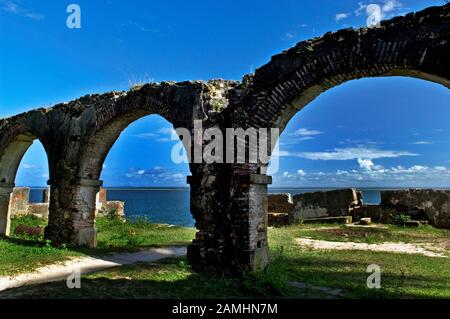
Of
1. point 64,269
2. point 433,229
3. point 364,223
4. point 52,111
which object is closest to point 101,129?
point 52,111

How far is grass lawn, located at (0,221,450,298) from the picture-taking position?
583 cm

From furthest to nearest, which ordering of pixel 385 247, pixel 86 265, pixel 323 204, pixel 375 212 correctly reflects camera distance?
pixel 323 204 < pixel 375 212 < pixel 385 247 < pixel 86 265

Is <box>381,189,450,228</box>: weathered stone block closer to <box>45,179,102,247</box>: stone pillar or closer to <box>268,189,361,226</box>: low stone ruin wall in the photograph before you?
<box>268,189,361,226</box>: low stone ruin wall

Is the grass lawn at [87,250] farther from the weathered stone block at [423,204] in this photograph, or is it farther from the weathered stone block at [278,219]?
the weathered stone block at [423,204]

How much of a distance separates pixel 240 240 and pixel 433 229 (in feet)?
32.7

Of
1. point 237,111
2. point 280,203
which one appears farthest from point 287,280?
point 280,203

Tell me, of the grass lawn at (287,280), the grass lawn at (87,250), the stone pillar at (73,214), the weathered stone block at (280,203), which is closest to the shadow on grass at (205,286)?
the grass lawn at (287,280)

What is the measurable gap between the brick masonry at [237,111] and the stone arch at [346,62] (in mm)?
15

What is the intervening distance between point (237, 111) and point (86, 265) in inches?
171

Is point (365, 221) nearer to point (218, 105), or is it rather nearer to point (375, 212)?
point (375, 212)

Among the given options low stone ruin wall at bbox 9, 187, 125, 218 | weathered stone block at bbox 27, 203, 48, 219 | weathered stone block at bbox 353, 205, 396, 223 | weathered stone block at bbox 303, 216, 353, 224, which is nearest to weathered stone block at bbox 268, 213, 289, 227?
weathered stone block at bbox 303, 216, 353, 224

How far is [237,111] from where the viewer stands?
7355 millimetres

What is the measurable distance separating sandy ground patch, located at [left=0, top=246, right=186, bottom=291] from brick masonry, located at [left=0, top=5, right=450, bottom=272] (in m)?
1.75

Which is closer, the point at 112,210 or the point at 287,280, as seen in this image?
the point at 287,280
